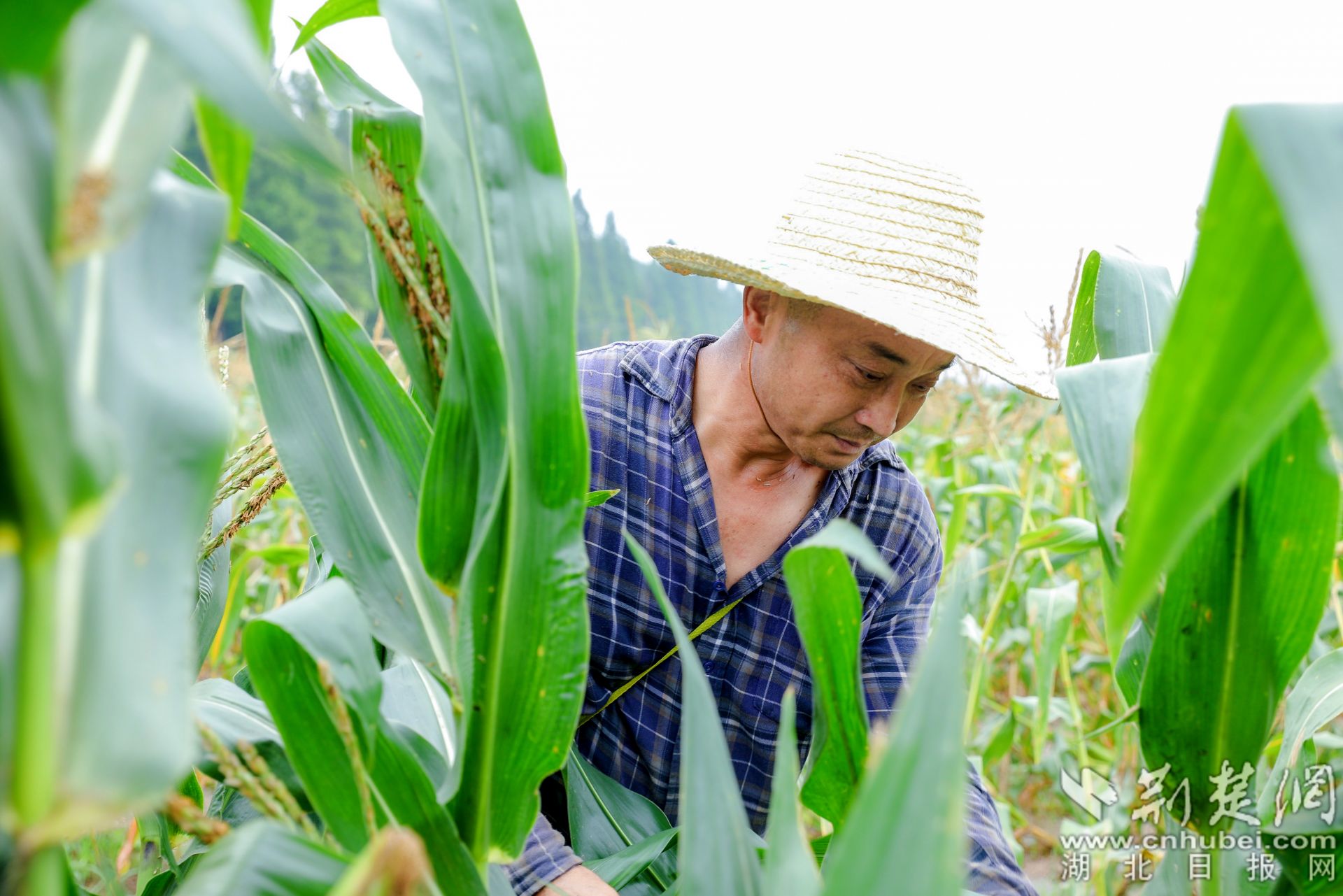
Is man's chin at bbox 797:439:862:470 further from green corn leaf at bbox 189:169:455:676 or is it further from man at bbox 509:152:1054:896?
green corn leaf at bbox 189:169:455:676

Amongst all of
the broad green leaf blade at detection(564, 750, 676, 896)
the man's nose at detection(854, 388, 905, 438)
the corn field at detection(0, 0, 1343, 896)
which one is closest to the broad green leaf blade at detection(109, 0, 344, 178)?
the corn field at detection(0, 0, 1343, 896)

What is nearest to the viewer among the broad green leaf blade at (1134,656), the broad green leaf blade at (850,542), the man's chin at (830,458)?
the broad green leaf blade at (850,542)

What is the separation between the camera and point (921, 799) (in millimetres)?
291

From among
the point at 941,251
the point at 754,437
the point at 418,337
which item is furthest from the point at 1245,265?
the point at 754,437

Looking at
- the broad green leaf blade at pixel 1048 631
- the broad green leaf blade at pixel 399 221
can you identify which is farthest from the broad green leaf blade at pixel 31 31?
the broad green leaf blade at pixel 1048 631

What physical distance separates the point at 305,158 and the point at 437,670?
12.7 inches

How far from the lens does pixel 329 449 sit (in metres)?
0.54

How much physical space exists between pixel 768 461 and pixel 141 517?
3.11ft

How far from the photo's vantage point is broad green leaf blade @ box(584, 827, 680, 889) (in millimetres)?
683

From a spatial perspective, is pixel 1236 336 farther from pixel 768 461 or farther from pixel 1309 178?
pixel 768 461

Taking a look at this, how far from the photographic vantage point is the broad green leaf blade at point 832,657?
477mm

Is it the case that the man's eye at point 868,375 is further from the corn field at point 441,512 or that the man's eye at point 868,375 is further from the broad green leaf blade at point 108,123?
the broad green leaf blade at point 108,123

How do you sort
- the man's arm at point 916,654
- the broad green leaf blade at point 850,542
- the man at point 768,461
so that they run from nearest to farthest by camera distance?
the broad green leaf blade at point 850,542 → the man's arm at point 916,654 → the man at point 768,461

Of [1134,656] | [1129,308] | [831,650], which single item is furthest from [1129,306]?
[831,650]
